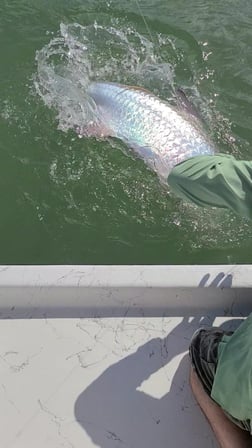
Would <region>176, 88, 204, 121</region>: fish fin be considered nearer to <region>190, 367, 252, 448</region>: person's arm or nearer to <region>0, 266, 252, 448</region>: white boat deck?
<region>0, 266, 252, 448</region>: white boat deck

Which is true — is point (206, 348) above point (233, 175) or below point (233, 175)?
below

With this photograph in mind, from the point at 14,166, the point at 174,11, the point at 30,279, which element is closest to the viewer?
the point at 30,279

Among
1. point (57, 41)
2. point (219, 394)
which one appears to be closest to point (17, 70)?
point (57, 41)

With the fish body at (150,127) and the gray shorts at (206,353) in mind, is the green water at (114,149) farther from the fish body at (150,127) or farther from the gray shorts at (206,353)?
the gray shorts at (206,353)

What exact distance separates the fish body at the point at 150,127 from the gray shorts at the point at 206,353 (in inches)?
42.0

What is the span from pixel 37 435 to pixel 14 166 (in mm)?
1447

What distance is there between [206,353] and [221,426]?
0.17 meters

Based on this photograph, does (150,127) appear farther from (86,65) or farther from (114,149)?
(86,65)

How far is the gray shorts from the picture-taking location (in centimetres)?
136

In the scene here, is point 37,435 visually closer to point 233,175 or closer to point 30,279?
point 30,279

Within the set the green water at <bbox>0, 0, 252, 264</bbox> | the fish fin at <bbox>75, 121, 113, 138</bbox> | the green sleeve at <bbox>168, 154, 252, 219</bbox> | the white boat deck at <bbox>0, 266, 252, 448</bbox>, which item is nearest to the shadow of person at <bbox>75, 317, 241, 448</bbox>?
the white boat deck at <bbox>0, 266, 252, 448</bbox>

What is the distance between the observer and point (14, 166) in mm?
2561

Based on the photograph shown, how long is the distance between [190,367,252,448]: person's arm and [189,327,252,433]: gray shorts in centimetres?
3

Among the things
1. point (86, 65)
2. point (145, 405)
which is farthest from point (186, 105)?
point (145, 405)
